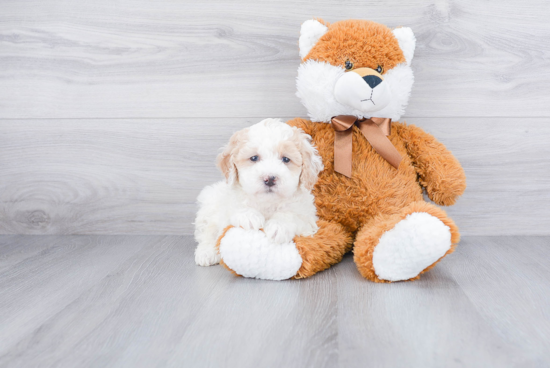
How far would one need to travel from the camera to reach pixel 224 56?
1.34 metres

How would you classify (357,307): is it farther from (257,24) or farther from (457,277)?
(257,24)

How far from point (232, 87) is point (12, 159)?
78 centimetres

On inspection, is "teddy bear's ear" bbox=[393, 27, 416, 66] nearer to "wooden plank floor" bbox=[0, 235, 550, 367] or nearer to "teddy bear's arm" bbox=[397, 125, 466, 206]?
"teddy bear's arm" bbox=[397, 125, 466, 206]

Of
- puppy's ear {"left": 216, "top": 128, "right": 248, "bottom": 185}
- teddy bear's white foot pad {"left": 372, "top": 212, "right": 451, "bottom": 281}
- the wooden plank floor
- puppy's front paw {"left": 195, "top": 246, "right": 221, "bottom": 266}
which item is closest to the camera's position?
the wooden plank floor

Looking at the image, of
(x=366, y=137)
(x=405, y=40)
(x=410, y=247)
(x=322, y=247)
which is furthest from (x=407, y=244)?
(x=405, y=40)

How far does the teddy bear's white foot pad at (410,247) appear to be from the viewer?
92 cm

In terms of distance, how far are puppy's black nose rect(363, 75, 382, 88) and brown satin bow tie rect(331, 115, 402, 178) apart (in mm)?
109

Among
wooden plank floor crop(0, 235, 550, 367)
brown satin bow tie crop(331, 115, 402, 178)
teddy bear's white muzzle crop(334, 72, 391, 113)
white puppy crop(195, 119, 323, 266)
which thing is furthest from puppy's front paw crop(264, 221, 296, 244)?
teddy bear's white muzzle crop(334, 72, 391, 113)

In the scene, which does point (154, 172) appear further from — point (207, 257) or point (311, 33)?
point (311, 33)

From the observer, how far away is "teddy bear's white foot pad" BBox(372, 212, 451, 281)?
92cm

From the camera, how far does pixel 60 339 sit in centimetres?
75

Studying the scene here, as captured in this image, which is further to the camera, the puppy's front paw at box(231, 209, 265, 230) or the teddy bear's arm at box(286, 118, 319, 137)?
the teddy bear's arm at box(286, 118, 319, 137)

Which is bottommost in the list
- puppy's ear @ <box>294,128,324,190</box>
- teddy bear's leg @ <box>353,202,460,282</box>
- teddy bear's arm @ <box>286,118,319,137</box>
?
teddy bear's leg @ <box>353,202,460,282</box>

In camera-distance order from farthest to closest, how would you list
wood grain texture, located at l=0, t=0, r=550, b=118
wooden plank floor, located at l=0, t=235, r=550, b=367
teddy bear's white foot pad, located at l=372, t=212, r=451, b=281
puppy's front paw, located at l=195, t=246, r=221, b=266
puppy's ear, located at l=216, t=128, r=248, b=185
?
→ wood grain texture, located at l=0, t=0, r=550, b=118 → puppy's front paw, located at l=195, t=246, r=221, b=266 → puppy's ear, located at l=216, t=128, r=248, b=185 → teddy bear's white foot pad, located at l=372, t=212, r=451, b=281 → wooden plank floor, located at l=0, t=235, r=550, b=367
